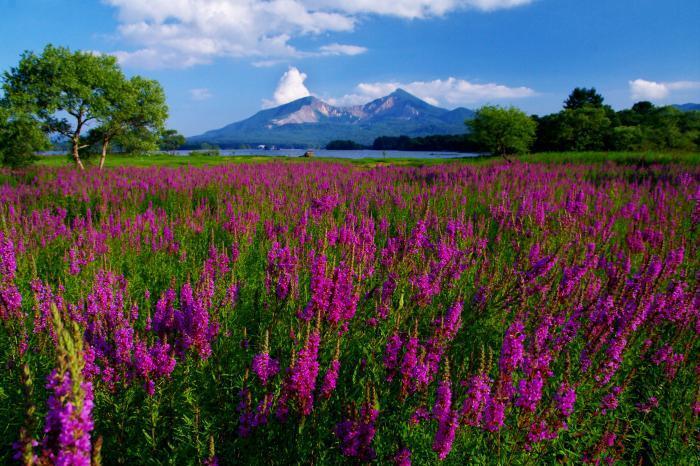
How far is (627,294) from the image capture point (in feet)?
9.73

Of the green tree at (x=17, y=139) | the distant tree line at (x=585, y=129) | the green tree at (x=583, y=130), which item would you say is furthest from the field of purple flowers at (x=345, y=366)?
the green tree at (x=583, y=130)

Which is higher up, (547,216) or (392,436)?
(547,216)

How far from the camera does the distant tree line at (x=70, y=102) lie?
22.9 metres

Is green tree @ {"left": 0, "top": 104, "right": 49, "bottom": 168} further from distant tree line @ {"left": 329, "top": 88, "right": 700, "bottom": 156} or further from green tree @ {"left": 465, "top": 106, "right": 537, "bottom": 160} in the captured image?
green tree @ {"left": 465, "top": 106, "right": 537, "bottom": 160}

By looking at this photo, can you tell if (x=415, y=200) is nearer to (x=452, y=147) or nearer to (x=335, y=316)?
(x=335, y=316)

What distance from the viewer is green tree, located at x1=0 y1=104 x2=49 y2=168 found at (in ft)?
72.3

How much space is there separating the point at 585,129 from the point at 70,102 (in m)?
69.7

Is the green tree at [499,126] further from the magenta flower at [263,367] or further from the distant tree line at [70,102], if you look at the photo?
the magenta flower at [263,367]

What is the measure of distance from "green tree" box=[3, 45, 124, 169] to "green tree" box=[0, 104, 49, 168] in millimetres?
1410

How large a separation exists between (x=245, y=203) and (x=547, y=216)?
21.6 feet

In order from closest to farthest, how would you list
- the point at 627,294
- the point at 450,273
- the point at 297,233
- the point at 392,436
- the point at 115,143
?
the point at 392,436
the point at 627,294
the point at 450,273
the point at 297,233
the point at 115,143

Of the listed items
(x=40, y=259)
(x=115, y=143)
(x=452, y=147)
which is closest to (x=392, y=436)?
(x=40, y=259)

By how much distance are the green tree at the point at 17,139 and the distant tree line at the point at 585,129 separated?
35.6 metres

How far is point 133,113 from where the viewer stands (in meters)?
28.2
